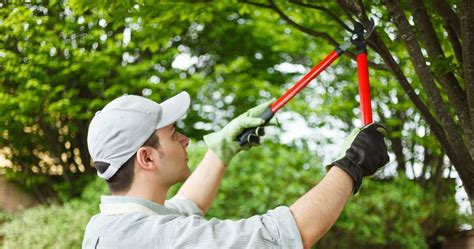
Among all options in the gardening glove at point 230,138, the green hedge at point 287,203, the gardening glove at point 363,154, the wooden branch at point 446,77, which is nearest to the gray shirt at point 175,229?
the gardening glove at point 363,154

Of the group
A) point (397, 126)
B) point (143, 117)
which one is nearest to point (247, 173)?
point (397, 126)

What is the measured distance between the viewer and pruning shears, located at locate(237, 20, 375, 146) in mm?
2473

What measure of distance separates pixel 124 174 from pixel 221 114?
9.04m

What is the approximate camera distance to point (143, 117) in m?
2.36

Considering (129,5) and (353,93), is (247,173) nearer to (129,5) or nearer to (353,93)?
(353,93)

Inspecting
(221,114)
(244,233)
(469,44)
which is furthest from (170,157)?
(221,114)

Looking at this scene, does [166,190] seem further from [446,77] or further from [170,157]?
[446,77]

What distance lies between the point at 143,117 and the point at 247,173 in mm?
5954

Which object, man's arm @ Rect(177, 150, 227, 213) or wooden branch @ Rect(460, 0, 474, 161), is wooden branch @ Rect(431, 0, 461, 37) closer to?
wooden branch @ Rect(460, 0, 474, 161)

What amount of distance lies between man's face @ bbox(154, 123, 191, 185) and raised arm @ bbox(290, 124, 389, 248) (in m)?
0.49

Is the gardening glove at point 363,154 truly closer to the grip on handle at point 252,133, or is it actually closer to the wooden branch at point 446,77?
the grip on handle at point 252,133

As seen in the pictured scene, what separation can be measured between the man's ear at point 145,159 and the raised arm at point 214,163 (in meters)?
0.59

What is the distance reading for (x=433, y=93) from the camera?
9.86ft

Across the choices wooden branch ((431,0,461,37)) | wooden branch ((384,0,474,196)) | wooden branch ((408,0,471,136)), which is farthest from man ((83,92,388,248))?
wooden branch ((431,0,461,37))
